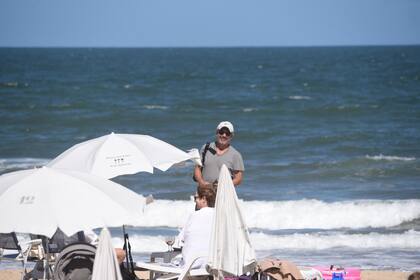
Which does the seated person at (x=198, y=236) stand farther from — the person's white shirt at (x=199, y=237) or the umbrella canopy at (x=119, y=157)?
the umbrella canopy at (x=119, y=157)

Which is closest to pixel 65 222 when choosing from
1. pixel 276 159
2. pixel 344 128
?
pixel 276 159

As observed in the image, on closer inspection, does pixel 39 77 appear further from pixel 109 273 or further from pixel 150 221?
pixel 109 273

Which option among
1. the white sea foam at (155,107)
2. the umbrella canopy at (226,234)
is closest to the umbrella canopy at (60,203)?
the umbrella canopy at (226,234)

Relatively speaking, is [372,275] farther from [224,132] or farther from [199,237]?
[199,237]

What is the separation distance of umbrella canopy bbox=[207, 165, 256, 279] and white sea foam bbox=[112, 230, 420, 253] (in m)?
5.11

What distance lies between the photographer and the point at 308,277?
8.50 metres

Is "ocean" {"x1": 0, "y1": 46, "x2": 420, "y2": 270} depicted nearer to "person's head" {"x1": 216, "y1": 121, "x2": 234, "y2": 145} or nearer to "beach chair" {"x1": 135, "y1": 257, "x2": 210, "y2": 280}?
"person's head" {"x1": 216, "y1": 121, "x2": 234, "y2": 145}

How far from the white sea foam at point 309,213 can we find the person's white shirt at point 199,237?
23.2ft

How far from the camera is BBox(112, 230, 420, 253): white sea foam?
1270 centimetres

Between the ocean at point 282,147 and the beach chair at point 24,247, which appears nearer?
the beach chair at point 24,247

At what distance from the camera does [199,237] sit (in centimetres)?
763

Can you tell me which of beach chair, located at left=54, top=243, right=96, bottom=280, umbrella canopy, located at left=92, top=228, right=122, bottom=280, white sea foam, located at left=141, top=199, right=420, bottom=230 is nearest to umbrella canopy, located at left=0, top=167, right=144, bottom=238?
umbrella canopy, located at left=92, top=228, right=122, bottom=280

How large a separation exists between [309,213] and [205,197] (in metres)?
7.89

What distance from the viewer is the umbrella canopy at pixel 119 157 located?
28.9 feet
